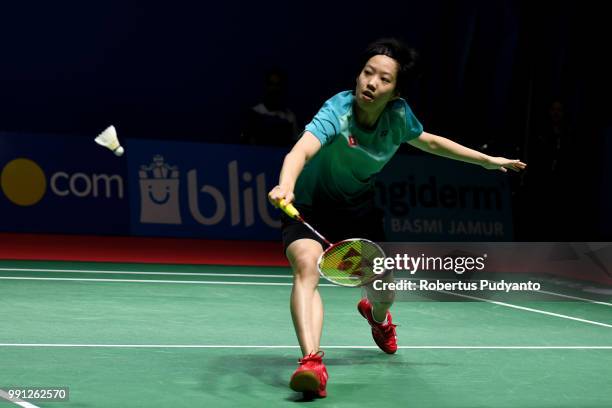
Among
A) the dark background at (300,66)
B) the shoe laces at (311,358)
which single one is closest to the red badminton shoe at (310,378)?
the shoe laces at (311,358)

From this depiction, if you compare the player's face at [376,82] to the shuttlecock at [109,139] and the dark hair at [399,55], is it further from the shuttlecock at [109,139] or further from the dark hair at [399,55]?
the shuttlecock at [109,139]

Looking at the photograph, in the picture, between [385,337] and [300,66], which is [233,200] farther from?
[385,337]

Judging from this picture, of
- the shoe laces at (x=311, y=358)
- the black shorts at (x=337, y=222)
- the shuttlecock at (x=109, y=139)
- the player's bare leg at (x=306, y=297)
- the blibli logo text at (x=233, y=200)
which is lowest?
the blibli logo text at (x=233, y=200)

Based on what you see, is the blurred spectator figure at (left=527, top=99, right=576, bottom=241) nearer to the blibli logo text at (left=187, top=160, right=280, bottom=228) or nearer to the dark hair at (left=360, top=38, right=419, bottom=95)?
the blibli logo text at (left=187, top=160, right=280, bottom=228)

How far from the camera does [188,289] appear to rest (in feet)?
23.8

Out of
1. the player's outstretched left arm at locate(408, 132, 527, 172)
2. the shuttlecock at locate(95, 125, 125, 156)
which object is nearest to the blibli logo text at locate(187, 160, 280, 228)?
the shuttlecock at locate(95, 125, 125, 156)

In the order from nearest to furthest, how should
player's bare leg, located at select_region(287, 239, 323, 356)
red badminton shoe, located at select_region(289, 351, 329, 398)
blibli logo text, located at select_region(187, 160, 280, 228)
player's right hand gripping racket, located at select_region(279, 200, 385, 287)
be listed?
red badminton shoe, located at select_region(289, 351, 329, 398) < player's bare leg, located at select_region(287, 239, 323, 356) < player's right hand gripping racket, located at select_region(279, 200, 385, 287) < blibli logo text, located at select_region(187, 160, 280, 228)

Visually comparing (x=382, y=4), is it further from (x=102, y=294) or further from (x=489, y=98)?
(x=102, y=294)

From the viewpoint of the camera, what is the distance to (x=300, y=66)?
13.3 meters

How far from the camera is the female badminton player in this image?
4.04 meters

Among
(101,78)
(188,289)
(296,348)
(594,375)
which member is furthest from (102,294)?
(101,78)

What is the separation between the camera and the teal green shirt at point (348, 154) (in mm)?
4363

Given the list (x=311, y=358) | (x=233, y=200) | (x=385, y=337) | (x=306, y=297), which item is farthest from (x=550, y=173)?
(x=311, y=358)

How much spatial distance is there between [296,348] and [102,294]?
6.96ft
